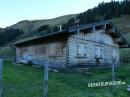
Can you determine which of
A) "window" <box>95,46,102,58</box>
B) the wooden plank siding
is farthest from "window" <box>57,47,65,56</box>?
"window" <box>95,46,102,58</box>

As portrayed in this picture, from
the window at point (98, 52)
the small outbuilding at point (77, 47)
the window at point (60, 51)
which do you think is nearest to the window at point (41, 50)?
the small outbuilding at point (77, 47)

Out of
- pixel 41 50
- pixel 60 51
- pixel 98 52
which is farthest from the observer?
pixel 98 52

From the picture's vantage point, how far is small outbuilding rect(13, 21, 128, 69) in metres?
18.5

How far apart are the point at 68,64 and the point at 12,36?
2385 inches

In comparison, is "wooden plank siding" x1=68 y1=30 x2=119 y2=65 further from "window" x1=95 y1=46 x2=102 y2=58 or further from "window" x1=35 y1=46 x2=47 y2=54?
"window" x1=35 y1=46 x2=47 y2=54

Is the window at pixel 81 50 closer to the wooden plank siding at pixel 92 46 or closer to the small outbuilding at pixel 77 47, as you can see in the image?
the small outbuilding at pixel 77 47

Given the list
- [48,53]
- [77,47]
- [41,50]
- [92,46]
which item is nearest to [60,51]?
[77,47]

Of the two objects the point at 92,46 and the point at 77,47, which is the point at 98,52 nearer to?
the point at 92,46

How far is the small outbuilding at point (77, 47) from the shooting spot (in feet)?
60.6

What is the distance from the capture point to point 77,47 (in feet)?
63.3

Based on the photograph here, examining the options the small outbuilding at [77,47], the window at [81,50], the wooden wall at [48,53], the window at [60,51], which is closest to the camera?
the small outbuilding at [77,47]

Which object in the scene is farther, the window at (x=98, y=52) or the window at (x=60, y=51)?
the window at (x=98, y=52)

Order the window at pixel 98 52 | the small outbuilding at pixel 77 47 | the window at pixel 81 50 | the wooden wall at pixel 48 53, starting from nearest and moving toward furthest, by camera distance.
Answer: the small outbuilding at pixel 77 47 < the wooden wall at pixel 48 53 < the window at pixel 81 50 < the window at pixel 98 52

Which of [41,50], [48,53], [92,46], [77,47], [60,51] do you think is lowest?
[48,53]
